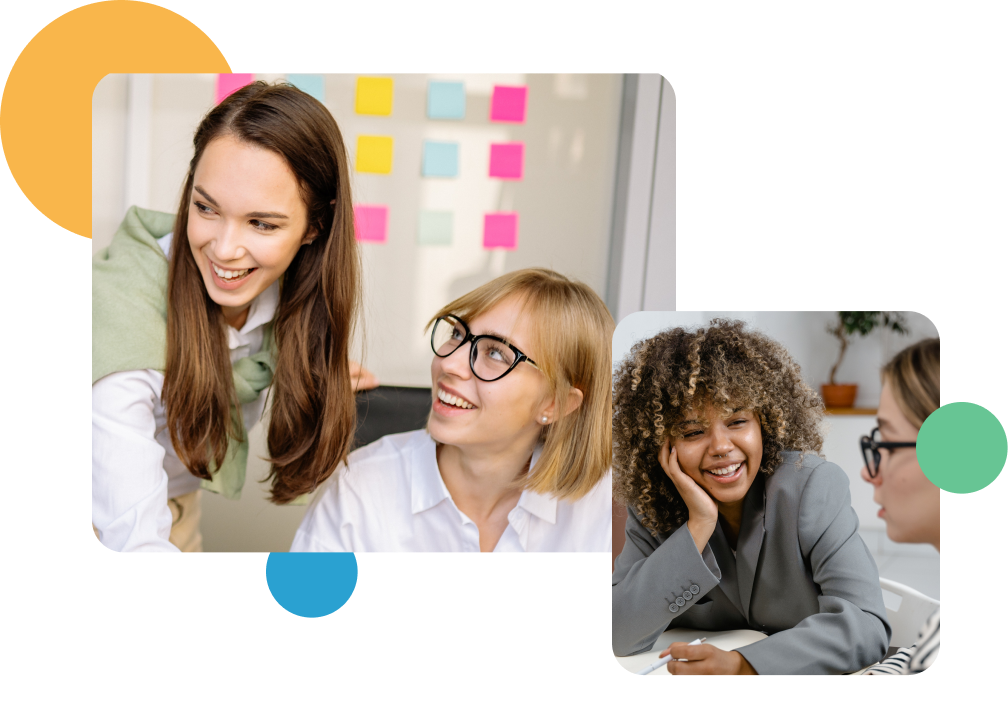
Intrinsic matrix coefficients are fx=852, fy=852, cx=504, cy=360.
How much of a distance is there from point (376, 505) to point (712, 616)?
721 millimetres

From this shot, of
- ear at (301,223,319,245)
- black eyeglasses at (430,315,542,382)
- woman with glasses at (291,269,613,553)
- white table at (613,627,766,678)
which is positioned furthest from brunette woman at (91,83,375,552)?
white table at (613,627,766,678)

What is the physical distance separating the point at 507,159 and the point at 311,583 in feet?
3.17

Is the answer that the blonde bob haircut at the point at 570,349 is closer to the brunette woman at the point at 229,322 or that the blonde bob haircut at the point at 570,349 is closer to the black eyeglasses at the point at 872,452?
the brunette woman at the point at 229,322

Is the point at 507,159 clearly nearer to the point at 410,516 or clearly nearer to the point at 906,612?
the point at 410,516

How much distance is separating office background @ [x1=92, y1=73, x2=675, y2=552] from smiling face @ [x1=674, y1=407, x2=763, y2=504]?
314 millimetres

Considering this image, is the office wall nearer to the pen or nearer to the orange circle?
the orange circle

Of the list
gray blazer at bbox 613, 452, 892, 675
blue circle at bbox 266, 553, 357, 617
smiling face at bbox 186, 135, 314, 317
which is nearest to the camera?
gray blazer at bbox 613, 452, 892, 675

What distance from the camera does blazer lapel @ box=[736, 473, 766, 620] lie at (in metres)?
1.55

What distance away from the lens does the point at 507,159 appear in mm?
1740

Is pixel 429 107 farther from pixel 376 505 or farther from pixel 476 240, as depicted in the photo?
pixel 376 505

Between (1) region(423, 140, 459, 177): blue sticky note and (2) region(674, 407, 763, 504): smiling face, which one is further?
(1) region(423, 140, 459, 177): blue sticky note

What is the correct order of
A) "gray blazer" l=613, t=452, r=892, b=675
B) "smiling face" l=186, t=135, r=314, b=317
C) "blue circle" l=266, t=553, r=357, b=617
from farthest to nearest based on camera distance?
"blue circle" l=266, t=553, r=357, b=617, "smiling face" l=186, t=135, r=314, b=317, "gray blazer" l=613, t=452, r=892, b=675

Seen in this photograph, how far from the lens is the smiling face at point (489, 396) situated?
1727mm

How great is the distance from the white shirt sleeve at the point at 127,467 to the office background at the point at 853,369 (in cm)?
93
